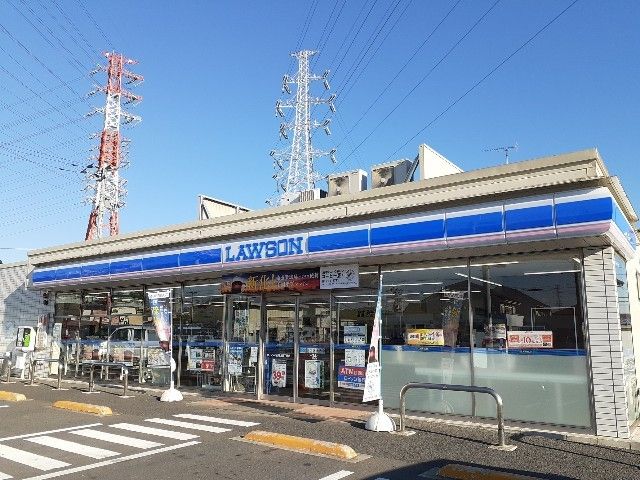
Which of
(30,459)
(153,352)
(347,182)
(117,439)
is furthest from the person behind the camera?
(153,352)

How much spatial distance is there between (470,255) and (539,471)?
449cm

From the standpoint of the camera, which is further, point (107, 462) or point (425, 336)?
point (425, 336)

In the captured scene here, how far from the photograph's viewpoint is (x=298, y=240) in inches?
486

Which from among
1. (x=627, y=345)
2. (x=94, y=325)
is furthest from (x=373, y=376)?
(x=94, y=325)

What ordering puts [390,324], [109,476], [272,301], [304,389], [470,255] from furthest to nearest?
[272,301] < [304,389] < [390,324] < [470,255] < [109,476]

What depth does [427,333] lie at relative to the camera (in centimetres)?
1109

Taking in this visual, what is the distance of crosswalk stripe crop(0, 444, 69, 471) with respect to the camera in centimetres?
748

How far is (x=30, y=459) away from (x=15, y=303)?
1562 centimetres

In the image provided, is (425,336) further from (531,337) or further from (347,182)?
(347,182)

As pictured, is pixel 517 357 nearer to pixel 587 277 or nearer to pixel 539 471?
pixel 587 277

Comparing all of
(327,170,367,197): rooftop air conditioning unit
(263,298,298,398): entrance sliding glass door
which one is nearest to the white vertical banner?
(263,298,298,398): entrance sliding glass door

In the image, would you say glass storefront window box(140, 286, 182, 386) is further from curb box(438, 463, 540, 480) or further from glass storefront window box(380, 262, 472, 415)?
curb box(438, 463, 540, 480)

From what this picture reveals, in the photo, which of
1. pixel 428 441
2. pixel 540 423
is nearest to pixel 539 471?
pixel 428 441

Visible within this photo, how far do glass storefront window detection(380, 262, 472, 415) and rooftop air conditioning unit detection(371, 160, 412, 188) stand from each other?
2969 millimetres
